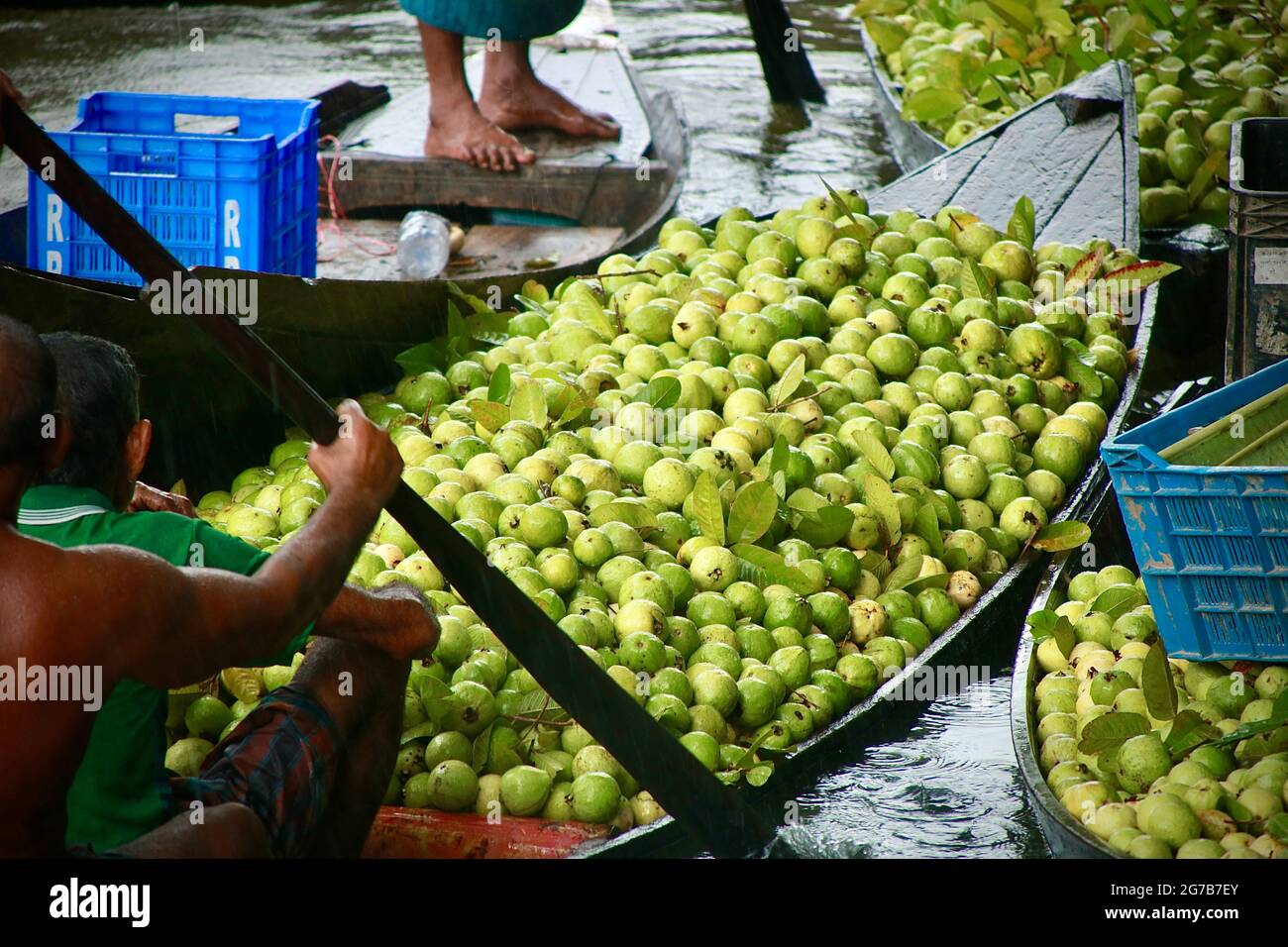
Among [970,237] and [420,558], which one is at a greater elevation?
[970,237]

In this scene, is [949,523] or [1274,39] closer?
[949,523]

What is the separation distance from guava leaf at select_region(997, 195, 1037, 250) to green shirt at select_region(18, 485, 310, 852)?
2.69 metres

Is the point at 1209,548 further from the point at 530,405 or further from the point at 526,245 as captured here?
the point at 526,245

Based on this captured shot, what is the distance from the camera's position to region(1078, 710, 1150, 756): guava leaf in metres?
2.16

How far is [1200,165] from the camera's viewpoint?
441 cm

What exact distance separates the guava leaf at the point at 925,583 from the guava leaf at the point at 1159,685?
536 mm

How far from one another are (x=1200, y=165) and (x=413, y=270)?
2596mm

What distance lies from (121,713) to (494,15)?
12.1 feet

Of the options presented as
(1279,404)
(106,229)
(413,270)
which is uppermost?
(106,229)

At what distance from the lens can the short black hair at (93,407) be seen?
5.19ft

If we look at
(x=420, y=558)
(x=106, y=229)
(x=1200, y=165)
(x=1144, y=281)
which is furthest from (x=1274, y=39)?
(x=106, y=229)

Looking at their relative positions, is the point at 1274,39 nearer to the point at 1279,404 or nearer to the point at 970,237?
the point at 970,237

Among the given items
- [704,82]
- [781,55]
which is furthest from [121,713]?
[704,82]

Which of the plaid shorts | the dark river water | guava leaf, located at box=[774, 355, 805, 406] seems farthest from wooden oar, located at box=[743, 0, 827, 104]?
the plaid shorts
